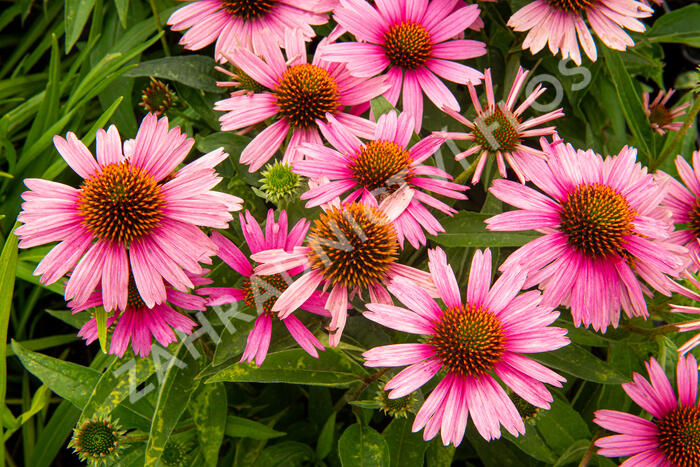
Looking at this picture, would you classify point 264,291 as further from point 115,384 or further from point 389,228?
point 115,384

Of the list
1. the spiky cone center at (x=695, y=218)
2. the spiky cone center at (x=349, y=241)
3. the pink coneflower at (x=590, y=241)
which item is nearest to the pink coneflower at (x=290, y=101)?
the spiky cone center at (x=349, y=241)

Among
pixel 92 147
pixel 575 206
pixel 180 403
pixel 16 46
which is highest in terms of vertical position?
pixel 16 46

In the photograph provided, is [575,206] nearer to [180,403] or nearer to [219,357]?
[219,357]

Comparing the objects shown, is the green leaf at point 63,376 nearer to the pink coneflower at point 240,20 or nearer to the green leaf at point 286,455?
the green leaf at point 286,455

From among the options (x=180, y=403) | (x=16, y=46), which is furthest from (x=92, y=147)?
(x=180, y=403)

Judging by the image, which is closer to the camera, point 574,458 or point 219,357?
point 219,357

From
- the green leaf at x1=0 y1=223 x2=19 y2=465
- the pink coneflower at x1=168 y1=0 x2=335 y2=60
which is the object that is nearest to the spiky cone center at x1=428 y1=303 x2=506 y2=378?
the pink coneflower at x1=168 y1=0 x2=335 y2=60

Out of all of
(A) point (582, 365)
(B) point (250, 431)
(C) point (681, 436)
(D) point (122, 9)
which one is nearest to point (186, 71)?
(D) point (122, 9)
